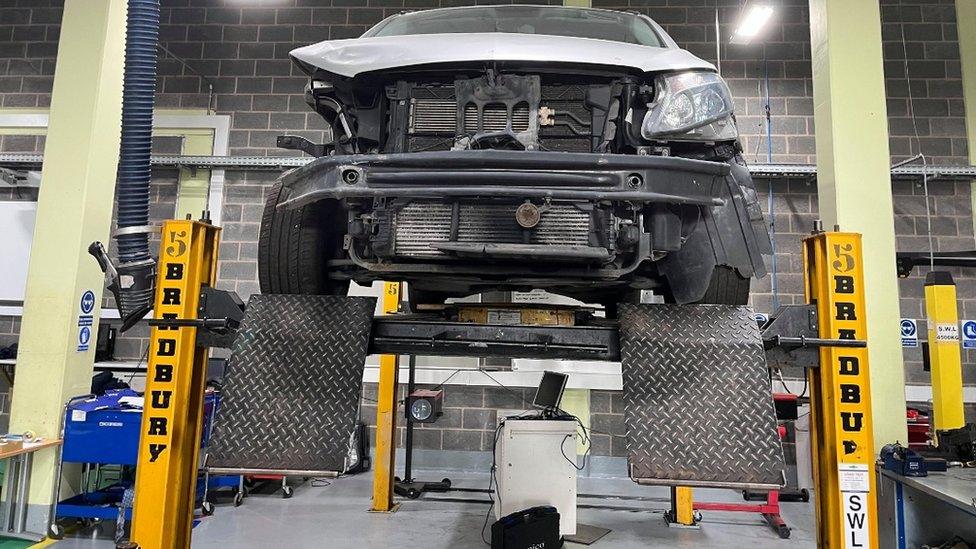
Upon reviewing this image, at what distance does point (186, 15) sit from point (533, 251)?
6610 millimetres

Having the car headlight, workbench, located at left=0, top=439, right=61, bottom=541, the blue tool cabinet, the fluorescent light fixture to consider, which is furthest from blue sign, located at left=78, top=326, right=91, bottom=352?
the fluorescent light fixture

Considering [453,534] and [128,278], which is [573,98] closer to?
[128,278]

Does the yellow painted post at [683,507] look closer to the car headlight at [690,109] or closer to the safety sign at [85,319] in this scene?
the car headlight at [690,109]

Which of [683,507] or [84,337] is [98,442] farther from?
[683,507]

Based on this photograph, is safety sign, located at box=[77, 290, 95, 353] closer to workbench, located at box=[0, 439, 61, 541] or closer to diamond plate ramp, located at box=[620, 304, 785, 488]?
workbench, located at box=[0, 439, 61, 541]

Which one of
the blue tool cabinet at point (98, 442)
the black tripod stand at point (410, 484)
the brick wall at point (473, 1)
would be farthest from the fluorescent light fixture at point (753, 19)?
the blue tool cabinet at point (98, 442)

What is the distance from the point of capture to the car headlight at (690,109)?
1718 millimetres

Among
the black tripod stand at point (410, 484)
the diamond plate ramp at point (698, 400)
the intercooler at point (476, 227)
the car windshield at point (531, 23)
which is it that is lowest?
the black tripod stand at point (410, 484)

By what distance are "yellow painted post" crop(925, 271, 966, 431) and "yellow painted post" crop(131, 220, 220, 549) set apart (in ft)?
16.5

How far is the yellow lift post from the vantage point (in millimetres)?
1774

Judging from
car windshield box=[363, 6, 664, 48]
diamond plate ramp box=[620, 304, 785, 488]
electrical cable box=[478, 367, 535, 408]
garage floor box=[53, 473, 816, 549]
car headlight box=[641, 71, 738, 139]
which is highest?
car windshield box=[363, 6, 664, 48]

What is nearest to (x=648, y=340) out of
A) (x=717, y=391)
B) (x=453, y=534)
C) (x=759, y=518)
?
(x=717, y=391)

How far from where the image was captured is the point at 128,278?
105 inches

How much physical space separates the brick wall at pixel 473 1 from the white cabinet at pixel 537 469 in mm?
1981
